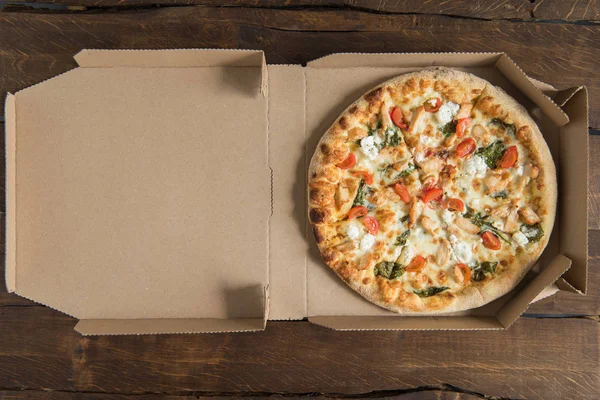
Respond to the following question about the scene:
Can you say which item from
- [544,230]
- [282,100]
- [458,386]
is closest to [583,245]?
[544,230]

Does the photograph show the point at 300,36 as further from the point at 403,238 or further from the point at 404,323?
the point at 404,323

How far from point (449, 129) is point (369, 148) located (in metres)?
0.51

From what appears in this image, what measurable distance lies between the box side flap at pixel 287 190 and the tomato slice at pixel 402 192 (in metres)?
0.57

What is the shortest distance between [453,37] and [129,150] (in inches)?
85.7

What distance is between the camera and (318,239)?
262 cm

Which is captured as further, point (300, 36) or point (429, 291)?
point (300, 36)

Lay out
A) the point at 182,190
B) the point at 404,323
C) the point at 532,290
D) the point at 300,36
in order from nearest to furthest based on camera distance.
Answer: the point at 532,290
the point at 404,323
the point at 182,190
the point at 300,36

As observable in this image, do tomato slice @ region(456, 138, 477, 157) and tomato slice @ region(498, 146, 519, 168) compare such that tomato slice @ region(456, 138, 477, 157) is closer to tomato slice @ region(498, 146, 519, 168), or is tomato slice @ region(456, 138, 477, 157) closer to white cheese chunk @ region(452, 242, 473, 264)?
tomato slice @ region(498, 146, 519, 168)

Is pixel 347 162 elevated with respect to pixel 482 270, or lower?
elevated

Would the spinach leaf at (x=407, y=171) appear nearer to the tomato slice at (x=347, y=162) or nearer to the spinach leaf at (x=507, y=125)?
the tomato slice at (x=347, y=162)

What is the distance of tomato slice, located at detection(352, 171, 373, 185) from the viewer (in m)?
2.65

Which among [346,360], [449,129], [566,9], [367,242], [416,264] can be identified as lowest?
[346,360]

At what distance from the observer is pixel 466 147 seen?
8.61ft

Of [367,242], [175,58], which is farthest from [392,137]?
[175,58]
